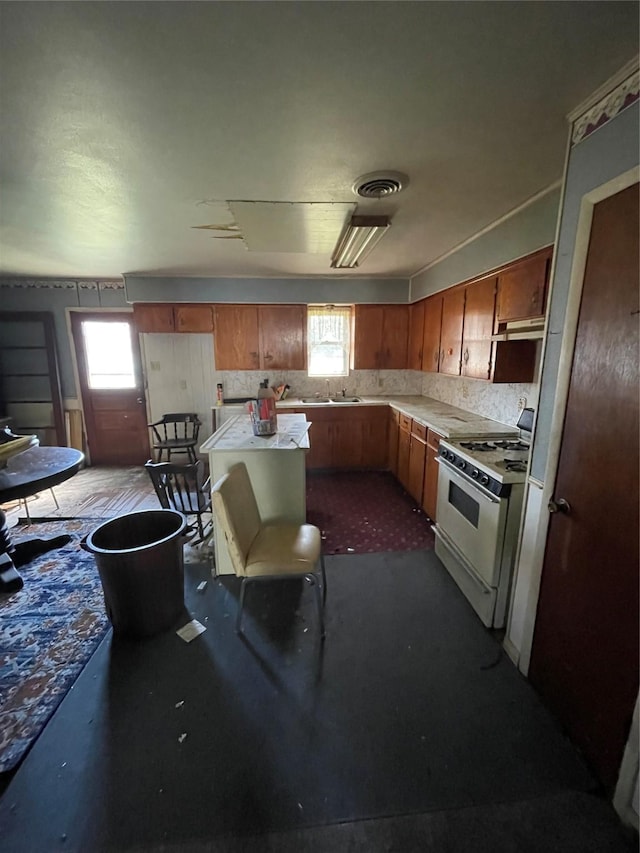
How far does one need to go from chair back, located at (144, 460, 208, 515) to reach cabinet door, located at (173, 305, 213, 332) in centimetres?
237

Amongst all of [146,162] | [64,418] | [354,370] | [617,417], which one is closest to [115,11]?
[146,162]

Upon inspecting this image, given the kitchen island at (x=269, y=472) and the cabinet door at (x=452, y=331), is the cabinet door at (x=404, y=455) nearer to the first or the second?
the cabinet door at (x=452, y=331)

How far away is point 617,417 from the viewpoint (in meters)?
1.18

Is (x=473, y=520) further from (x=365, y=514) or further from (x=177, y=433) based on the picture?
(x=177, y=433)

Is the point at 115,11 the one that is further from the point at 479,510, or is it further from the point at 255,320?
the point at 255,320

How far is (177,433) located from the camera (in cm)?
479

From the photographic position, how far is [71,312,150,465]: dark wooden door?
4703mm

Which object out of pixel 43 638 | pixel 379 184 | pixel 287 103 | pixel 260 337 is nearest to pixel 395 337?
pixel 260 337

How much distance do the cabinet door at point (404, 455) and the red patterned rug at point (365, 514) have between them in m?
0.12

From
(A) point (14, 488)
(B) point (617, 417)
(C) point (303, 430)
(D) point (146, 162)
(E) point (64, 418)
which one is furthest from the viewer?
(E) point (64, 418)

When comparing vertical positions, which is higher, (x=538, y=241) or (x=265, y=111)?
(x=265, y=111)

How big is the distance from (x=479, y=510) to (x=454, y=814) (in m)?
1.27

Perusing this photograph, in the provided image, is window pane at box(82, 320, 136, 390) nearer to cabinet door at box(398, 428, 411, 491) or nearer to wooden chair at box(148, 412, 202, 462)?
wooden chair at box(148, 412, 202, 462)

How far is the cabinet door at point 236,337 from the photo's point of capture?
14.4 feet
